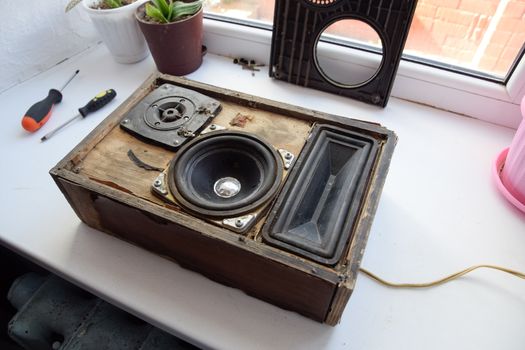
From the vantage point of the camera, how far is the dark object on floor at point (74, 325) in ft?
2.19

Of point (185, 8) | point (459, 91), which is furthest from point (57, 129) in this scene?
point (459, 91)

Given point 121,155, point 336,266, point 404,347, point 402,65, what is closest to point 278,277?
point 336,266

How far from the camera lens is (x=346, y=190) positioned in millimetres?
520

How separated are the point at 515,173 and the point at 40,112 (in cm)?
93

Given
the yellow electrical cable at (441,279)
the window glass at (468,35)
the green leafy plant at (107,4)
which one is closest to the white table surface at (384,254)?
the yellow electrical cable at (441,279)

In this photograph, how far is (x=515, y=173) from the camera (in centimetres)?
64

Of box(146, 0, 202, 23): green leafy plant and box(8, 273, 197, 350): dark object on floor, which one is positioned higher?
box(146, 0, 202, 23): green leafy plant

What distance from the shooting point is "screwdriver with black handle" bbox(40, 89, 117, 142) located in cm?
80

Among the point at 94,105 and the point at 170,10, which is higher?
the point at 170,10

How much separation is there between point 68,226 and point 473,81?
84cm

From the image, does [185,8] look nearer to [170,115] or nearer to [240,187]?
[170,115]

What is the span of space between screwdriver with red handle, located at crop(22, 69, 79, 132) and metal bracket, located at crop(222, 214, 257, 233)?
0.54m

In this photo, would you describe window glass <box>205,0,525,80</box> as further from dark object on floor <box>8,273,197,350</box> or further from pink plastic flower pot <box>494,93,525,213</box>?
dark object on floor <box>8,273,197,350</box>

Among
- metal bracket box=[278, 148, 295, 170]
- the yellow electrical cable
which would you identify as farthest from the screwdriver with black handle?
the yellow electrical cable
